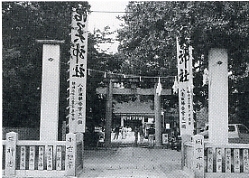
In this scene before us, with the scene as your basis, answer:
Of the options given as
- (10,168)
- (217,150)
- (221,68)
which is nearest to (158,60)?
(221,68)

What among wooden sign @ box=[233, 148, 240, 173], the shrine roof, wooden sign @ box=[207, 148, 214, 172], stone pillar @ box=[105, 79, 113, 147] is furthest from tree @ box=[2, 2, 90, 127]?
the shrine roof

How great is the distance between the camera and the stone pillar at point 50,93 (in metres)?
11.0

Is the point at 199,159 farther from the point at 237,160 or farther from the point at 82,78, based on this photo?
the point at 82,78

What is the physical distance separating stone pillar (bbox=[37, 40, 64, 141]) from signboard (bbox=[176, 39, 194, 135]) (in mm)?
3712

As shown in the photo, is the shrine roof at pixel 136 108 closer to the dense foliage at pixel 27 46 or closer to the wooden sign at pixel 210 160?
the dense foliage at pixel 27 46

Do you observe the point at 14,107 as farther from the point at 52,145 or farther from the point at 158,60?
the point at 158,60

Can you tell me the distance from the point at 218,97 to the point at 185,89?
1.27 metres

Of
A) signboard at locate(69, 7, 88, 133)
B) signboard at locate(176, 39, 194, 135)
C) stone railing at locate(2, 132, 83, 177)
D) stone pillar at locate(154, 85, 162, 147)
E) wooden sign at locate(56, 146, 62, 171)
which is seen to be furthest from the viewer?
stone pillar at locate(154, 85, 162, 147)

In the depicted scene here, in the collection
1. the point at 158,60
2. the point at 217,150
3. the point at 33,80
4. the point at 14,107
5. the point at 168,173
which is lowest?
the point at 168,173

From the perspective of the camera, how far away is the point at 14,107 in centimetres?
1532

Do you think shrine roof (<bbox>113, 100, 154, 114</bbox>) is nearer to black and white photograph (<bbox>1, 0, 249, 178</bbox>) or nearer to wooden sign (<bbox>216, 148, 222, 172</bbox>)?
black and white photograph (<bbox>1, 0, 249, 178</bbox>)

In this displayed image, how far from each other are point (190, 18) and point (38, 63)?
225 inches

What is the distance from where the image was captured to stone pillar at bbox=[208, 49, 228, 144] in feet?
36.1

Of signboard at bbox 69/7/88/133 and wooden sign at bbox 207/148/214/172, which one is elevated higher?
signboard at bbox 69/7/88/133
